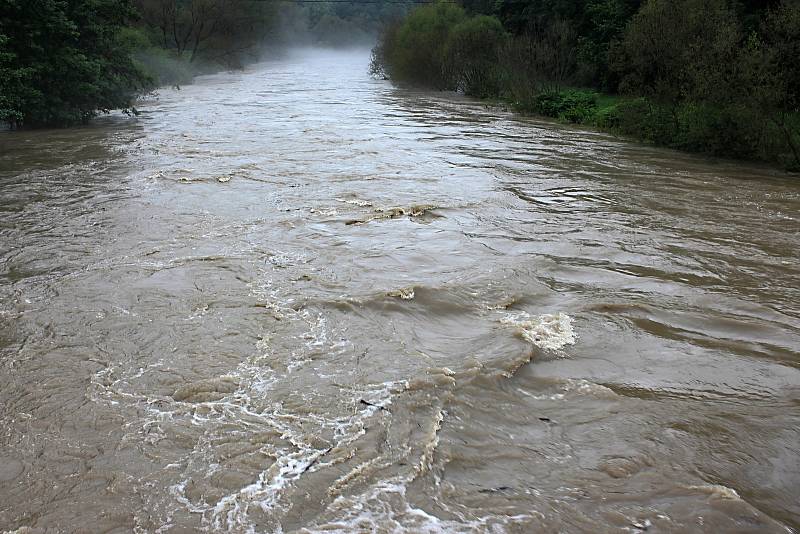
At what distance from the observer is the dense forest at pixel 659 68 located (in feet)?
56.0

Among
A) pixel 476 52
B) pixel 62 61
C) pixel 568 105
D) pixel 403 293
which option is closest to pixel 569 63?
pixel 568 105

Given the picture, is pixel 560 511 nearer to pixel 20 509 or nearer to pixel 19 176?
pixel 20 509

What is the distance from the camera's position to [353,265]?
9.04 metres

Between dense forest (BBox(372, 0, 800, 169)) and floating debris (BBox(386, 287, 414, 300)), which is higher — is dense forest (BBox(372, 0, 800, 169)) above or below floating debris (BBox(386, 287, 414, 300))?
above

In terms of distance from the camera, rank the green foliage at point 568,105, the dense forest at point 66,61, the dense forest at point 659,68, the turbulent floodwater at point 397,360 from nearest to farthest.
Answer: the turbulent floodwater at point 397,360
the dense forest at point 659,68
the dense forest at point 66,61
the green foliage at point 568,105

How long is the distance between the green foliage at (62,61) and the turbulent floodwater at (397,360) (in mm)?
9898

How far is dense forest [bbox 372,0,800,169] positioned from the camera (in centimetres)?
1708

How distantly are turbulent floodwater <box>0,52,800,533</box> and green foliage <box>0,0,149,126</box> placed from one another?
9.90 m

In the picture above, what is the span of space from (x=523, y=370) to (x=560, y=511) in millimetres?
1925

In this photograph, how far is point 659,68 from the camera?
66.8 feet

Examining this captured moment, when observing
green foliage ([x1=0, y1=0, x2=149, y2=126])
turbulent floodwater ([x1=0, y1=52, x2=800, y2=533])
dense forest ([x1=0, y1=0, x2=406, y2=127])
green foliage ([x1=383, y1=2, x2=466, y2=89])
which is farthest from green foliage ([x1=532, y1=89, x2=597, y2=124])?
green foliage ([x1=0, y1=0, x2=149, y2=126])

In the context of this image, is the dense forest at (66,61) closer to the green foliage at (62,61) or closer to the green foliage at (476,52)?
the green foliage at (62,61)

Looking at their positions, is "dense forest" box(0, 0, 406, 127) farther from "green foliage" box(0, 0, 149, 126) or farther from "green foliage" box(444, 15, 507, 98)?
"green foliage" box(444, 15, 507, 98)

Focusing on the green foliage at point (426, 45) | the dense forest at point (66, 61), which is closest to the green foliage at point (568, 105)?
the green foliage at point (426, 45)
